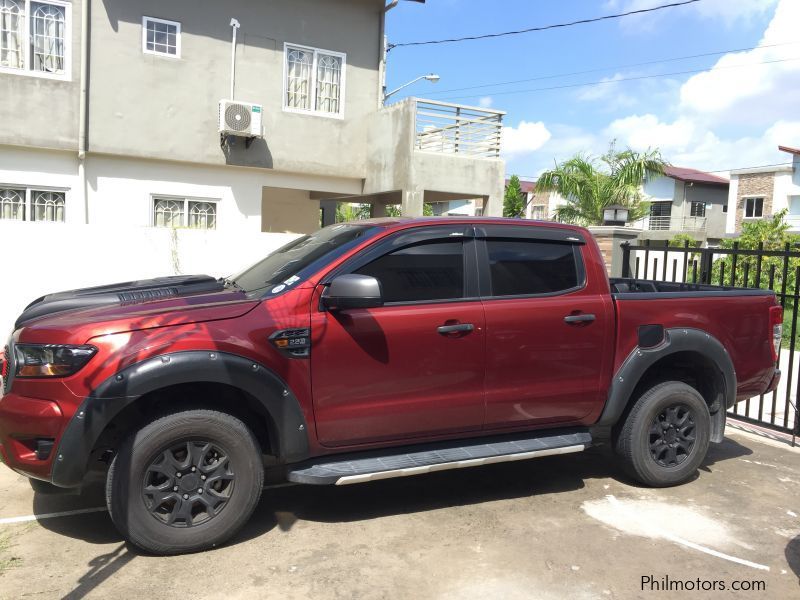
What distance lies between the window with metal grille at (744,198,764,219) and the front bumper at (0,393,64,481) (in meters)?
44.1

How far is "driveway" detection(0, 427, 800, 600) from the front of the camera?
3.53 meters

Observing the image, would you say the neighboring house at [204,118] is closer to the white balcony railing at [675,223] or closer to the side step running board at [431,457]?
the side step running board at [431,457]

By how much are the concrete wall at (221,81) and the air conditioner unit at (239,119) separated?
20.7 inches

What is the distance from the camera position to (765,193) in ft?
132

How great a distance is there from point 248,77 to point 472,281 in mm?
10227

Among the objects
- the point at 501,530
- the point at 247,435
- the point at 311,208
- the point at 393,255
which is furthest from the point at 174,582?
the point at 311,208

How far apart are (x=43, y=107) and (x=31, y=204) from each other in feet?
5.47

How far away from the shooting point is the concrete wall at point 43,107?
11430 mm

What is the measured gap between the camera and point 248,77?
13.2 meters

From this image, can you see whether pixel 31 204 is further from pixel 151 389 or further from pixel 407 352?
pixel 407 352

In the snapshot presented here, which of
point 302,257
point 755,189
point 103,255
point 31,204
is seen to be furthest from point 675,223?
point 302,257

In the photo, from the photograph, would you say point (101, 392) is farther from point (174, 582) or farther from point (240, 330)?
point (174, 582)

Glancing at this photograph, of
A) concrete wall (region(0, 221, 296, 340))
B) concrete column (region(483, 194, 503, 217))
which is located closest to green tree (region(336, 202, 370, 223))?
concrete column (region(483, 194, 503, 217))

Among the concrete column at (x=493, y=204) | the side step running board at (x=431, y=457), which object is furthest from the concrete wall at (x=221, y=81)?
the side step running board at (x=431, y=457)
